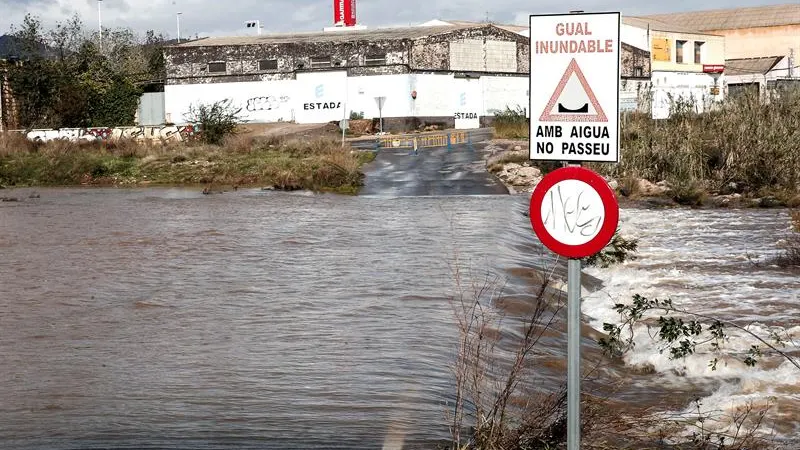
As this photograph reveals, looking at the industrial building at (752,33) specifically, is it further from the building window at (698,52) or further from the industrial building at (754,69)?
the building window at (698,52)

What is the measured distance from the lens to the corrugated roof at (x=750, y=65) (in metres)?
82.7

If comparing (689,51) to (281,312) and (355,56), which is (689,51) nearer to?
(355,56)

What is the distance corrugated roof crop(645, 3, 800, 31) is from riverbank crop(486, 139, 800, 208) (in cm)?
6055

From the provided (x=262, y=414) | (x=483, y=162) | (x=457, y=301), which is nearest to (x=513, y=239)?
(x=457, y=301)

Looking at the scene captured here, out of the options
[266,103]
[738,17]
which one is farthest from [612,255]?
[738,17]

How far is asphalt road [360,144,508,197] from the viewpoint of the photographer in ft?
110

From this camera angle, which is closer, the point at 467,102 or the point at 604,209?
the point at 604,209

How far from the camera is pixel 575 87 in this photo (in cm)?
596

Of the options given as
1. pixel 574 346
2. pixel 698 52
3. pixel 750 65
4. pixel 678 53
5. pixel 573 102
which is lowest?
pixel 574 346

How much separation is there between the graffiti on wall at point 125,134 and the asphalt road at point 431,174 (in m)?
9.19

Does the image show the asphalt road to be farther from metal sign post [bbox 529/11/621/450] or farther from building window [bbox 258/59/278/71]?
metal sign post [bbox 529/11/621/450]

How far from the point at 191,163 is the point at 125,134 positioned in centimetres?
993

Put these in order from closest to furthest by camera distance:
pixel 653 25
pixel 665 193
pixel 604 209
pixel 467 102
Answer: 1. pixel 604 209
2. pixel 665 193
3. pixel 467 102
4. pixel 653 25

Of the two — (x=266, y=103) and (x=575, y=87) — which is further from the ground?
(x=266, y=103)
